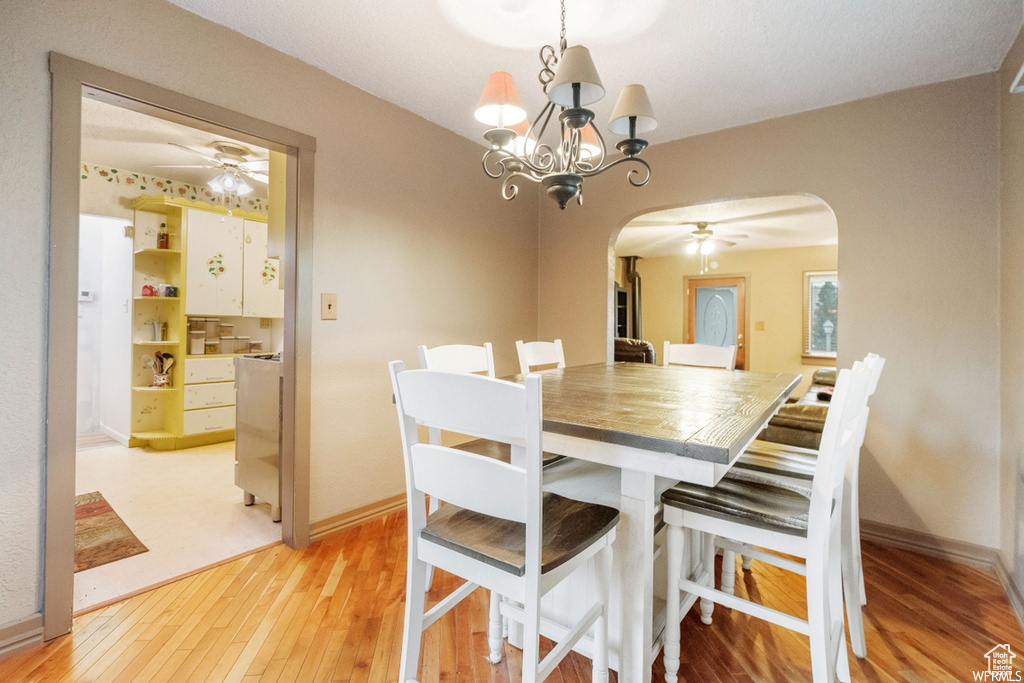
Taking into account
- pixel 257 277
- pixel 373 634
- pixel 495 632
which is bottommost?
pixel 373 634

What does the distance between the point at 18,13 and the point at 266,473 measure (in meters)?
2.03

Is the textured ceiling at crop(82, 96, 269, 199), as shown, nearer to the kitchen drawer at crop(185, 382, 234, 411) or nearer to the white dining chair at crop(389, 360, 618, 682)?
the kitchen drawer at crop(185, 382, 234, 411)

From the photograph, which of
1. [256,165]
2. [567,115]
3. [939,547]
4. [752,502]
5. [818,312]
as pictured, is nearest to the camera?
[752,502]

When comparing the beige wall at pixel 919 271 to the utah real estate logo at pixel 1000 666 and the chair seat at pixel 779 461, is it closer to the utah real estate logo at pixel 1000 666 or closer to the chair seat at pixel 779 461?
the utah real estate logo at pixel 1000 666

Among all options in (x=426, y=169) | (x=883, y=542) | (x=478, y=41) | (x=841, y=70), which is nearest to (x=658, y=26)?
(x=478, y=41)

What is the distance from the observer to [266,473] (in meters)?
2.49

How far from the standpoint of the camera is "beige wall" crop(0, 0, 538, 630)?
4.84ft

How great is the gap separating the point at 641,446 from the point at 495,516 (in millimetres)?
354

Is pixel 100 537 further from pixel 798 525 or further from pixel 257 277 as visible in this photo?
pixel 798 525

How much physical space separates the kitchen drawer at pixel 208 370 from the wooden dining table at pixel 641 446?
3.89 meters

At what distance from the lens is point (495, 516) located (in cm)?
103

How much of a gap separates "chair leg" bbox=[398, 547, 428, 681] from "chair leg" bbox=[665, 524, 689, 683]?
0.71 metres

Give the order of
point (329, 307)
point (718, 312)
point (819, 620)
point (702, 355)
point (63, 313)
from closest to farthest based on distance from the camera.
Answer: point (819, 620), point (63, 313), point (329, 307), point (702, 355), point (718, 312)

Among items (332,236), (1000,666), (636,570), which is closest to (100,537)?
(332,236)
